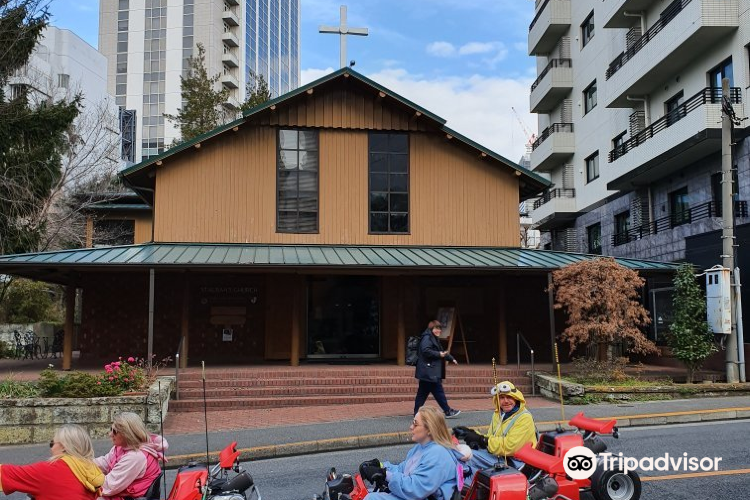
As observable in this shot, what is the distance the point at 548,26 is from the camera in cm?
3706

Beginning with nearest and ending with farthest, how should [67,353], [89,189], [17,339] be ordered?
[67,353], [17,339], [89,189]

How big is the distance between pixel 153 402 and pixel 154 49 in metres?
82.4

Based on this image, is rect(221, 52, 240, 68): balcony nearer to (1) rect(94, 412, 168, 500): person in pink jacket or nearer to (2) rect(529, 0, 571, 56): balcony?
(2) rect(529, 0, 571, 56): balcony

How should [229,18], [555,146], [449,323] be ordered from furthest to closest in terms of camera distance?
[229,18], [555,146], [449,323]

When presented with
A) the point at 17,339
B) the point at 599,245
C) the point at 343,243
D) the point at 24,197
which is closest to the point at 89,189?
the point at 24,197

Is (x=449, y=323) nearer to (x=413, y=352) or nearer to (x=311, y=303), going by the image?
(x=311, y=303)

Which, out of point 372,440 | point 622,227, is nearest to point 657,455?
point 372,440

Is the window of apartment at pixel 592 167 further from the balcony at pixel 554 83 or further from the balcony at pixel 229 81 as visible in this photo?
the balcony at pixel 229 81

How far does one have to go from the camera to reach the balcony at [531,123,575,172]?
36.2 m

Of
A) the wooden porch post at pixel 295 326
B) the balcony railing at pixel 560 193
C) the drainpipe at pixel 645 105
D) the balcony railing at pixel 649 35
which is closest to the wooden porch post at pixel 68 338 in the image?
the wooden porch post at pixel 295 326

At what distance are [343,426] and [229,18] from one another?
263ft

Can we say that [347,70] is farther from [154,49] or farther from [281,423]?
[154,49]

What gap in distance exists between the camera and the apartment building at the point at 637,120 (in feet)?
68.1

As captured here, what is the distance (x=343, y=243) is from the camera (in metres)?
18.2
